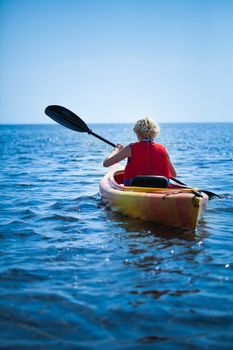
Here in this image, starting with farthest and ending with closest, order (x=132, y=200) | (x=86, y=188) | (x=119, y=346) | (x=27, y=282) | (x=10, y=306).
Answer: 1. (x=86, y=188)
2. (x=132, y=200)
3. (x=27, y=282)
4. (x=10, y=306)
5. (x=119, y=346)

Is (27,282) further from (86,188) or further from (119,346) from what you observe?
(86,188)

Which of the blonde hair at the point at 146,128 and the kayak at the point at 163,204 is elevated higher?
the blonde hair at the point at 146,128

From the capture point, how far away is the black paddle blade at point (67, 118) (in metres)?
9.50

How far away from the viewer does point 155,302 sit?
11.5 feet

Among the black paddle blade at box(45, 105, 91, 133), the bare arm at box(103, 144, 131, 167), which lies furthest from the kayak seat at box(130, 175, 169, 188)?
the black paddle blade at box(45, 105, 91, 133)

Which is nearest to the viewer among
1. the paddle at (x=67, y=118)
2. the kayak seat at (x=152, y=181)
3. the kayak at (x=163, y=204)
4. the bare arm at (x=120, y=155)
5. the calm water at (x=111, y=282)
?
the calm water at (x=111, y=282)

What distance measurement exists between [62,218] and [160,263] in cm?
255

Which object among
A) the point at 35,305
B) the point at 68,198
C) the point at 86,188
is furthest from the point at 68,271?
the point at 86,188

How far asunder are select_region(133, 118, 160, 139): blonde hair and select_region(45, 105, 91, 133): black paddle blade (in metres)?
3.12

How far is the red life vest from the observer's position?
21.1 ft

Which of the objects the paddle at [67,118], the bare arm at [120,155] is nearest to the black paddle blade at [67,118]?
the paddle at [67,118]

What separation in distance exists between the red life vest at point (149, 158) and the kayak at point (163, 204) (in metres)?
0.35

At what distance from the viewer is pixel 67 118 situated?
9.70 meters

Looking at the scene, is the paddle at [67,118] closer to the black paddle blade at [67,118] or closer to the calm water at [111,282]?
the black paddle blade at [67,118]
